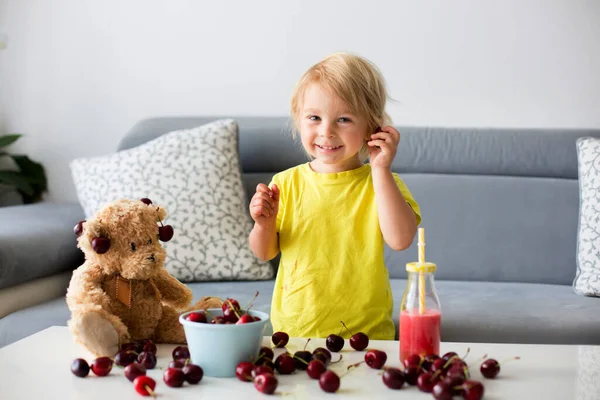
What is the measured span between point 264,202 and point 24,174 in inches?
78.0

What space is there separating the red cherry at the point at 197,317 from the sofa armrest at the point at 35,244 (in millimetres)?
1085

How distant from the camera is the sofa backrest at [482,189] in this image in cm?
243

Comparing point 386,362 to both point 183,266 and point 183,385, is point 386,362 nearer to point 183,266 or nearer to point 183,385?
point 183,385

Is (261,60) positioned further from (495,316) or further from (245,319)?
(245,319)

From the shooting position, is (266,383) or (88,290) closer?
(266,383)

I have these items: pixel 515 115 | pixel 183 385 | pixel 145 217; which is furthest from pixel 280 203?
pixel 515 115

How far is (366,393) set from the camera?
1.02 m

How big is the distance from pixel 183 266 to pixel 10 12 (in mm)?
1523

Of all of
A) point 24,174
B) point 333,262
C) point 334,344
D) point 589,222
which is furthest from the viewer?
point 24,174

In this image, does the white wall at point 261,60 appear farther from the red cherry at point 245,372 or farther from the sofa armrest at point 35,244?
the red cherry at point 245,372

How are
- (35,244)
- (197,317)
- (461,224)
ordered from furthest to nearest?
(461,224) → (35,244) → (197,317)

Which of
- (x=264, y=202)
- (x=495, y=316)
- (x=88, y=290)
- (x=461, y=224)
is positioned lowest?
(x=495, y=316)

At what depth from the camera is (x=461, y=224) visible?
248cm

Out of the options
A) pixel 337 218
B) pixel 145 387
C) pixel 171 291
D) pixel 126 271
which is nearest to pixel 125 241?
pixel 126 271
